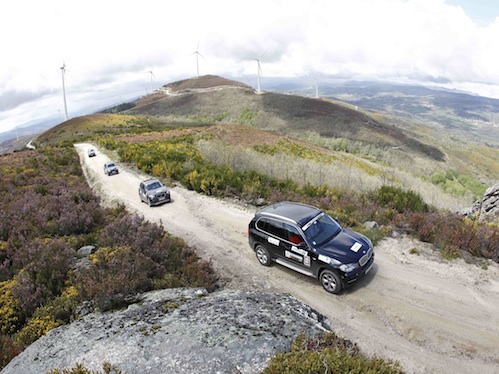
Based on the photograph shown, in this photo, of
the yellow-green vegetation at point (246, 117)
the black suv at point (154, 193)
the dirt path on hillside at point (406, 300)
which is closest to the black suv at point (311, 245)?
the dirt path on hillside at point (406, 300)

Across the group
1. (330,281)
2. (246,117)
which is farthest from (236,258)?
(246,117)

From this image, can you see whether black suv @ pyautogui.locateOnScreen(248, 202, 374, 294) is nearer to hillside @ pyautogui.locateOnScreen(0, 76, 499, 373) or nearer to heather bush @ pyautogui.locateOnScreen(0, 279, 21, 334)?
hillside @ pyautogui.locateOnScreen(0, 76, 499, 373)

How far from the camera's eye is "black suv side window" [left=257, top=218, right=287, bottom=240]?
35.2 ft

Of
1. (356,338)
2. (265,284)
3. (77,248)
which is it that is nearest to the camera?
(356,338)

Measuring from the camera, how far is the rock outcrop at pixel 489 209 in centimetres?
1597

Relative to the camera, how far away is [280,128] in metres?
74.4

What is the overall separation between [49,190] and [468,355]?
20937mm

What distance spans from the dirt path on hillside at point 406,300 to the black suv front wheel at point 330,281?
222mm

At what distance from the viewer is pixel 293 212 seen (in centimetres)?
1110

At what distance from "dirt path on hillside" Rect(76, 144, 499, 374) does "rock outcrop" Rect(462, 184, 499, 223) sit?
6.81 meters

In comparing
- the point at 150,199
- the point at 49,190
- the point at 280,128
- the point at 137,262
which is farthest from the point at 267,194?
the point at 280,128

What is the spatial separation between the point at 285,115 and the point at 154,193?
67839mm

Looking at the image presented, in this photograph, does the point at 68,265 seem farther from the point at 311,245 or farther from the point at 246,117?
the point at 246,117

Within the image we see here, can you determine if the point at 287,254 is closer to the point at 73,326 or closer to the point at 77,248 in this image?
the point at 73,326
